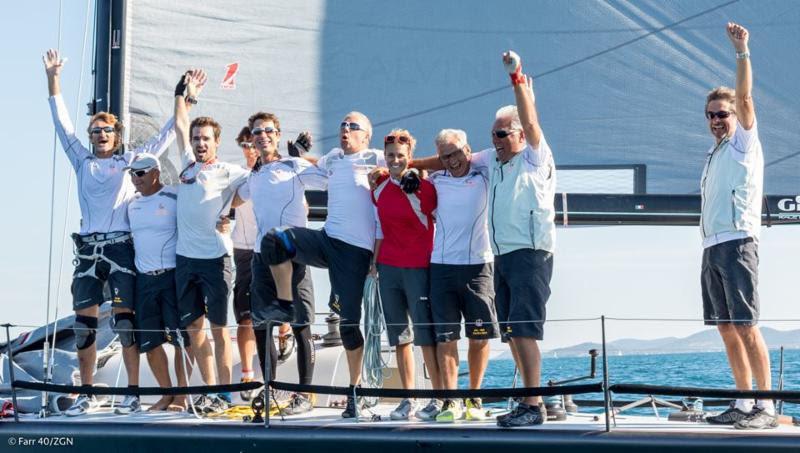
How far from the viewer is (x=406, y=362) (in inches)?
242

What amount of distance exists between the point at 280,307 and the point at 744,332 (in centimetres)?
221

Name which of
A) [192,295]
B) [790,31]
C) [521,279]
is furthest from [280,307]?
[790,31]

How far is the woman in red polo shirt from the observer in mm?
6078

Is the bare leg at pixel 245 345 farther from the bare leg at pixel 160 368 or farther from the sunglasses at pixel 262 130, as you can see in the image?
the sunglasses at pixel 262 130

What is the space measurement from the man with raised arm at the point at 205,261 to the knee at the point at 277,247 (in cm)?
59

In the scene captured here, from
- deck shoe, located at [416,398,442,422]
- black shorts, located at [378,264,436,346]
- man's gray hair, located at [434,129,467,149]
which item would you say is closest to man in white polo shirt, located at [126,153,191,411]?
black shorts, located at [378,264,436,346]

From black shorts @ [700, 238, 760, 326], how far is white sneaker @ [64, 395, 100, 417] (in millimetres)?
3243

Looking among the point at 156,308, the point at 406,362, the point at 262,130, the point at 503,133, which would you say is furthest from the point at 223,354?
the point at 503,133

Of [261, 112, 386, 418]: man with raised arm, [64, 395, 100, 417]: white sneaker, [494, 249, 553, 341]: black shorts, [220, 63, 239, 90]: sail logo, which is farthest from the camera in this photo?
[220, 63, 239, 90]: sail logo

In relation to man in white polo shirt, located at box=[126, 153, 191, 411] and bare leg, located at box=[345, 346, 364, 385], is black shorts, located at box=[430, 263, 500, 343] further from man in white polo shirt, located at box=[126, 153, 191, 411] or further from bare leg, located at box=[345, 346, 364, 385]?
man in white polo shirt, located at box=[126, 153, 191, 411]

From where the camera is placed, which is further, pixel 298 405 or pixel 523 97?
pixel 298 405

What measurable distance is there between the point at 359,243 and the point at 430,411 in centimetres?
93

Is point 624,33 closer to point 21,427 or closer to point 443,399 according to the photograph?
point 443,399

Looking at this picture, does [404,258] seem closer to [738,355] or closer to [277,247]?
[277,247]
